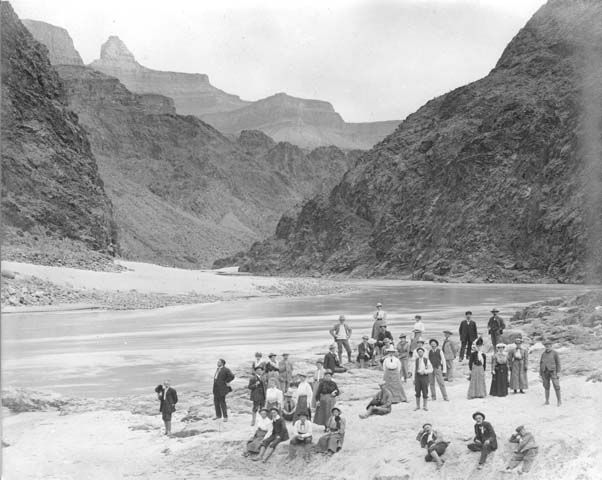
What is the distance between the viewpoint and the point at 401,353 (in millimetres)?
20109

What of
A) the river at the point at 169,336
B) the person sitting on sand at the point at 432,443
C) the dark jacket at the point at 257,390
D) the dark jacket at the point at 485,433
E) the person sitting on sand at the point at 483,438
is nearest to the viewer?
the person sitting on sand at the point at 483,438

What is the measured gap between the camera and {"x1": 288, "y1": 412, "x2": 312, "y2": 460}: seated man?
13.8 meters

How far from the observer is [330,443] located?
1380 centimetres

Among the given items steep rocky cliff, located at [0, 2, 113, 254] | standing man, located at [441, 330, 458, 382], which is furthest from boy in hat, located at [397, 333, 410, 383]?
steep rocky cliff, located at [0, 2, 113, 254]

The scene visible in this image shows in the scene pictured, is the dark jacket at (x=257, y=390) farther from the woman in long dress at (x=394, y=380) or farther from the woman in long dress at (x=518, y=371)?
the woman in long dress at (x=518, y=371)

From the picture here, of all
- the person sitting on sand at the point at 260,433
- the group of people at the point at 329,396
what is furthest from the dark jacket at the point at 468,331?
the person sitting on sand at the point at 260,433

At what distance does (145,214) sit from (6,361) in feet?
566

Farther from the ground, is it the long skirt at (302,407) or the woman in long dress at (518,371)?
the woman in long dress at (518,371)

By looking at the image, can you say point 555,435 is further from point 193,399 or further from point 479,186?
point 479,186

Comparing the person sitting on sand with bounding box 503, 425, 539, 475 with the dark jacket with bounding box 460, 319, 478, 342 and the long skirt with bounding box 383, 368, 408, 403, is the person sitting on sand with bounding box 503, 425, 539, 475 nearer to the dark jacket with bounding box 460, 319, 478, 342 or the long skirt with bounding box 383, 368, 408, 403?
the long skirt with bounding box 383, 368, 408, 403

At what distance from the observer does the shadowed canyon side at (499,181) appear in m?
83.4

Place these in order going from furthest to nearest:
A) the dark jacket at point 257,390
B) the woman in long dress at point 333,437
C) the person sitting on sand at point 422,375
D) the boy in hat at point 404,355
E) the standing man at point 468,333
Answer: the standing man at point 468,333
the boy in hat at point 404,355
the dark jacket at point 257,390
the person sitting on sand at point 422,375
the woman in long dress at point 333,437

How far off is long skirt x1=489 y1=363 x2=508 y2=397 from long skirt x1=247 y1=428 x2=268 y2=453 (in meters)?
5.40

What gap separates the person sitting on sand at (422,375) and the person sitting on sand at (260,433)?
3.32 m
